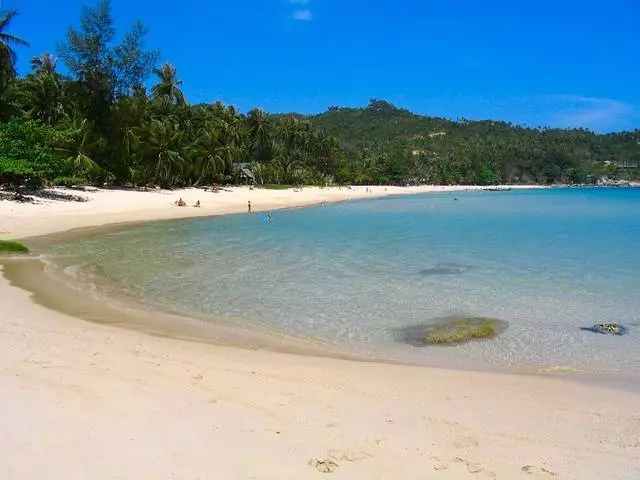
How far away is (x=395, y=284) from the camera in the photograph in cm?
1479

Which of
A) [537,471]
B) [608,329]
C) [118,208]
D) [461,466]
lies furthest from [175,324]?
[118,208]

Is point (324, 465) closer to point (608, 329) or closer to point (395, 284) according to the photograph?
point (608, 329)

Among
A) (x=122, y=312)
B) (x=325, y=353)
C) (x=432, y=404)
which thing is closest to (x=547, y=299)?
(x=325, y=353)

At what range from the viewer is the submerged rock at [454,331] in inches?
369

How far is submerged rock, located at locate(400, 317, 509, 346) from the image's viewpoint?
9.38 metres

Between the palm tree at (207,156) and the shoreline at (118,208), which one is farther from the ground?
the palm tree at (207,156)

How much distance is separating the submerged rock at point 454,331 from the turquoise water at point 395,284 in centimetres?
24

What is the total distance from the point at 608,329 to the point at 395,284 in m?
5.82

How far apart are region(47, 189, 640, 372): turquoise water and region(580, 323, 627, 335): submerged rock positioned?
23 cm

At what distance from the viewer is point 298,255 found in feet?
67.6

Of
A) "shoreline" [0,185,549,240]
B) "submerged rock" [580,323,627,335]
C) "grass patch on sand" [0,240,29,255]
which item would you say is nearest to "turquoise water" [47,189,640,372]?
"submerged rock" [580,323,627,335]

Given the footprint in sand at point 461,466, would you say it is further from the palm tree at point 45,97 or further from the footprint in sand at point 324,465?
the palm tree at point 45,97

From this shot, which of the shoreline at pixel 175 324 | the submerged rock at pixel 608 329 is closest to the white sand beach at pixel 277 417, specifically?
the shoreline at pixel 175 324

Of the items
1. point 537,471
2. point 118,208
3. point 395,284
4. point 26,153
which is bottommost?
point 395,284
